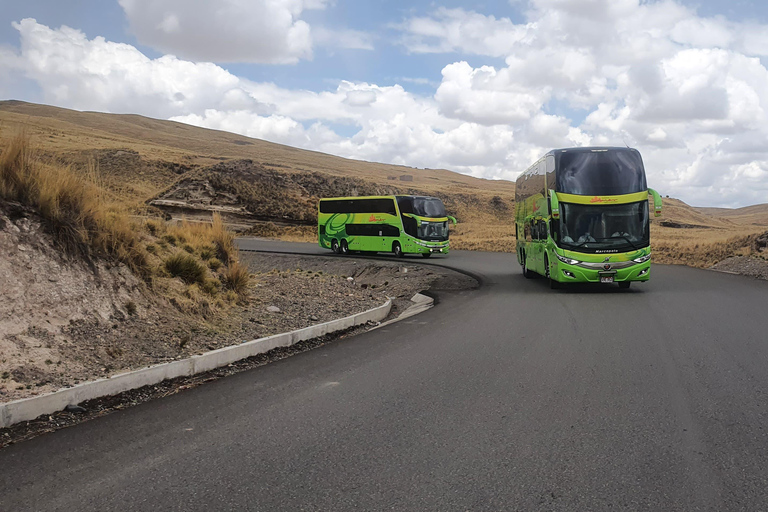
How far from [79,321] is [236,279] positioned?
13.7ft

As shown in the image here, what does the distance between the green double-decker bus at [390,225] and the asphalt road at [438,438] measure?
25.2 m

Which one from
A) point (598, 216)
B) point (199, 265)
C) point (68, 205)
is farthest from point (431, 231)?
point (68, 205)

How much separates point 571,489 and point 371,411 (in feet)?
7.20

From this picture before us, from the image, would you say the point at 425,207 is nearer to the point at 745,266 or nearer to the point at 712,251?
the point at 712,251

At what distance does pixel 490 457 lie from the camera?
4.61 metres

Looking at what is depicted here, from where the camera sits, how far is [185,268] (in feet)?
35.8

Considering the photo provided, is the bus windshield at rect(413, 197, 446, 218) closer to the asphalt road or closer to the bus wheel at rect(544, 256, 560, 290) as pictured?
the bus wheel at rect(544, 256, 560, 290)

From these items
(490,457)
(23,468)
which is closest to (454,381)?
(490,457)

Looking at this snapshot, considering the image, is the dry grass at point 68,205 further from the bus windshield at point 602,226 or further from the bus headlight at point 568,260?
the bus windshield at point 602,226

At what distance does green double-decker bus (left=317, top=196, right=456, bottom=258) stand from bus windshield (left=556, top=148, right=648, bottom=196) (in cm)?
1660

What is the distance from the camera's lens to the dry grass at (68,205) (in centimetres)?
888

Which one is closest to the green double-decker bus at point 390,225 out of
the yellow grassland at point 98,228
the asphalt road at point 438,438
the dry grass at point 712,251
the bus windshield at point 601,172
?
the dry grass at point 712,251

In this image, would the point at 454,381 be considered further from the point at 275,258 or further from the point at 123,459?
the point at 275,258

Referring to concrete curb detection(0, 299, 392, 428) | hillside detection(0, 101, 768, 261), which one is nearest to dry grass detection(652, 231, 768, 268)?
hillside detection(0, 101, 768, 261)
